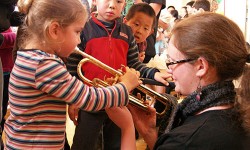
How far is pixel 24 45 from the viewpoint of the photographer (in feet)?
4.00

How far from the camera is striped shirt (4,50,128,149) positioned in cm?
108

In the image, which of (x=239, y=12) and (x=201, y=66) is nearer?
(x=201, y=66)

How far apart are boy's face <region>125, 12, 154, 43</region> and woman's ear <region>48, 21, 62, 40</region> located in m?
1.06

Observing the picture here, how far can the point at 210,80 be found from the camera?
0.99 m

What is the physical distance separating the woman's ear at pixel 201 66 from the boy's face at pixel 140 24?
4.05ft

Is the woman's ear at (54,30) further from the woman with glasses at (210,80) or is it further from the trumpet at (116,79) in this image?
the woman with glasses at (210,80)

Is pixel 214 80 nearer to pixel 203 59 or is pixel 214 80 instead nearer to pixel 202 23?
pixel 203 59

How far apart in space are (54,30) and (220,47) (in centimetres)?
64

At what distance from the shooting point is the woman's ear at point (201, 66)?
95cm

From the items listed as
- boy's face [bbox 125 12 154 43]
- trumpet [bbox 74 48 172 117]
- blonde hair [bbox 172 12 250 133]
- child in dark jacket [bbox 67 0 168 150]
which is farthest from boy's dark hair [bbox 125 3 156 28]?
blonde hair [bbox 172 12 250 133]

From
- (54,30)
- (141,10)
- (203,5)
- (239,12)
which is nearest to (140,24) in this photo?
(141,10)

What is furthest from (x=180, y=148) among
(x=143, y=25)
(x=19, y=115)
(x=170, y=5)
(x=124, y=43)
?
(x=170, y=5)

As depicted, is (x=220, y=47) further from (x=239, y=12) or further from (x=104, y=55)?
(x=239, y=12)

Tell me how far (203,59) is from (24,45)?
731mm
